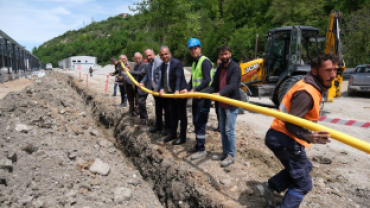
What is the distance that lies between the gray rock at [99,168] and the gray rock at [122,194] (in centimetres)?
51

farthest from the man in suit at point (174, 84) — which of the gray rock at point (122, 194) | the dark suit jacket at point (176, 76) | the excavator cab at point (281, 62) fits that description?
the excavator cab at point (281, 62)

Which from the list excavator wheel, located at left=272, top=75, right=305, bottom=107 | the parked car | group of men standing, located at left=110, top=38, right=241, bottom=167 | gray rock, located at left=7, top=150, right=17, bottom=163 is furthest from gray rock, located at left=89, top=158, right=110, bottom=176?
the parked car

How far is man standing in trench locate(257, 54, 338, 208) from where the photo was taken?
2.38 metres

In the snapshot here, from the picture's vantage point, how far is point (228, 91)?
3.67 m

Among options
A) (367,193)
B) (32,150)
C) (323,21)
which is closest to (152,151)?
(32,150)

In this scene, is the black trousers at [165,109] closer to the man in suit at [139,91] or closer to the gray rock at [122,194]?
the man in suit at [139,91]

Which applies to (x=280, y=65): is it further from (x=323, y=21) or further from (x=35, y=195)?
(x=323, y=21)

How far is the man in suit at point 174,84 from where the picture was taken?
4750 mm

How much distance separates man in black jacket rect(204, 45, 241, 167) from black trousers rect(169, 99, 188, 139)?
97 cm

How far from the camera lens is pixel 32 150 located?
4531 mm

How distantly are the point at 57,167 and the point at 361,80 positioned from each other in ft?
46.0

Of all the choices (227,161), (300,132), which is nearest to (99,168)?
(227,161)

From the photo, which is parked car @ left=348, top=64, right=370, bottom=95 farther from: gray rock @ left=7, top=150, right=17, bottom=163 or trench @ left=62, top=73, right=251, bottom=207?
gray rock @ left=7, top=150, right=17, bottom=163

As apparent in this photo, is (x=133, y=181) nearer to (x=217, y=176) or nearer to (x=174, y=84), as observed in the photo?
(x=217, y=176)
